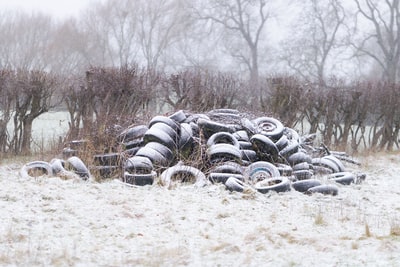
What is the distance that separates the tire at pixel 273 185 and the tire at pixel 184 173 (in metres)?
0.83

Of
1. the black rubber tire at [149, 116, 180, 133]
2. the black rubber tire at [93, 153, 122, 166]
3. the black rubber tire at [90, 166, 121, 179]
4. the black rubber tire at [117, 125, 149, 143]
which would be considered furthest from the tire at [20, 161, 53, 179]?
the black rubber tire at [149, 116, 180, 133]

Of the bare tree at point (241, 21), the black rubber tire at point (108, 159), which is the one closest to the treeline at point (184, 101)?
the black rubber tire at point (108, 159)

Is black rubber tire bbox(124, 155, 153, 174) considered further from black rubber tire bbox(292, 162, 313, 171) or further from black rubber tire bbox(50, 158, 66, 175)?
black rubber tire bbox(292, 162, 313, 171)

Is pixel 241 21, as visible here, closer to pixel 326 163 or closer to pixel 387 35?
pixel 387 35

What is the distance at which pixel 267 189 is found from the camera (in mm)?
8086

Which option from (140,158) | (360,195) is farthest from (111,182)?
(360,195)

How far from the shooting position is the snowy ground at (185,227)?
487cm

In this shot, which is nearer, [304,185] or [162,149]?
[304,185]

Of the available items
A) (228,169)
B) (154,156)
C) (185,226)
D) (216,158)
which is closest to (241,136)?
(216,158)

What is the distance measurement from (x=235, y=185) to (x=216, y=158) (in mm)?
1504

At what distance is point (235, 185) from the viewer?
26.2 ft

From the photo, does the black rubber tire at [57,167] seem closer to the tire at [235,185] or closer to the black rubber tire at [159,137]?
the black rubber tire at [159,137]

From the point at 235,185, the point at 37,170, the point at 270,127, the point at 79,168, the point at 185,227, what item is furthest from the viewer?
the point at 270,127

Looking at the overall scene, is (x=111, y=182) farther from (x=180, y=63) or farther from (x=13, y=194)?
(x=180, y=63)
